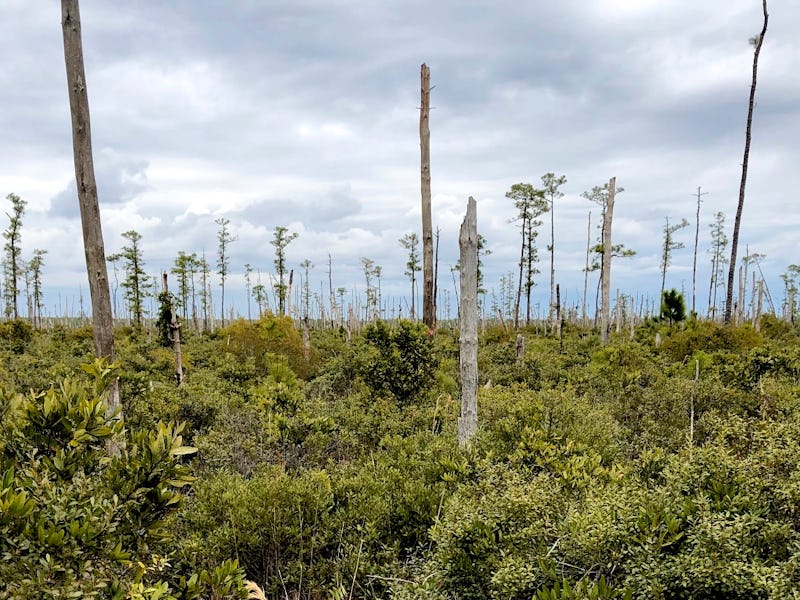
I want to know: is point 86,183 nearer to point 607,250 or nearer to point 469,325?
point 469,325

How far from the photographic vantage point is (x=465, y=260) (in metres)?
5.85

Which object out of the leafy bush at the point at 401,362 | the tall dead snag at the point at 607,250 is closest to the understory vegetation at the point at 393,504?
the leafy bush at the point at 401,362

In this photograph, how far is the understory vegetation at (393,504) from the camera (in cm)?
238

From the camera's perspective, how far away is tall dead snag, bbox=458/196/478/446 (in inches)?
227

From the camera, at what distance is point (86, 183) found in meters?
5.46

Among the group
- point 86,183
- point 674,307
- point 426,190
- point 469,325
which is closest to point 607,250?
point 674,307

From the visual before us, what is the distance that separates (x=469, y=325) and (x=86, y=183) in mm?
3969

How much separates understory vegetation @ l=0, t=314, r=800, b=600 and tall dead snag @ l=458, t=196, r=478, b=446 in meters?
0.33

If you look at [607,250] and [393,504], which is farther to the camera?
[607,250]

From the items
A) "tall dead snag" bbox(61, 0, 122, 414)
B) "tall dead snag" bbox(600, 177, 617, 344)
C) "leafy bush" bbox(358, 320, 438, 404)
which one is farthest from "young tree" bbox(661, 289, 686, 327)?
"tall dead snag" bbox(61, 0, 122, 414)

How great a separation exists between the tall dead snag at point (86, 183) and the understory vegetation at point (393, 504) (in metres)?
1.04

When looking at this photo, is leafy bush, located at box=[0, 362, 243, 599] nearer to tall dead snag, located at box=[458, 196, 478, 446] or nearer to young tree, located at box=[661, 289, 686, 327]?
tall dead snag, located at box=[458, 196, 478, 446]

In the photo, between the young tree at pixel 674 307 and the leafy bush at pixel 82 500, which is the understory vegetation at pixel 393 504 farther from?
the young tree at pixel 674 307

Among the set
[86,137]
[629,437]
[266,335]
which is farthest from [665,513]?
[266,335]
